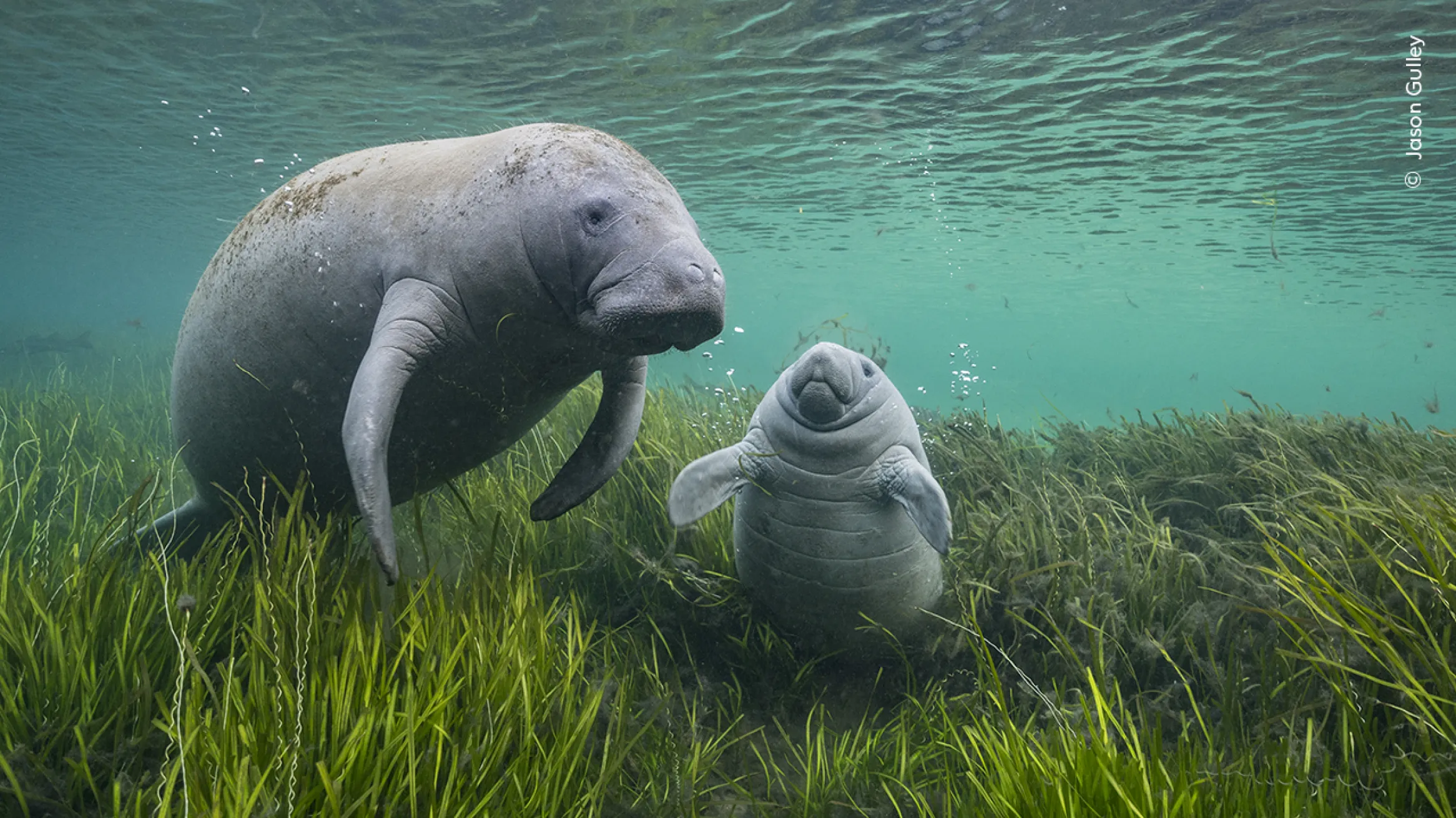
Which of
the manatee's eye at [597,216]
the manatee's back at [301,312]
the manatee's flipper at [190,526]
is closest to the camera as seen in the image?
the manatee's eye at [597,216]

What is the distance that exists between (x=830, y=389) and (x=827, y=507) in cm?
63

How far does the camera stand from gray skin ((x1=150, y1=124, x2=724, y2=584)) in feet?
8.73

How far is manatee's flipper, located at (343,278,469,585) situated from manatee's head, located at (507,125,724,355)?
0.43 meters

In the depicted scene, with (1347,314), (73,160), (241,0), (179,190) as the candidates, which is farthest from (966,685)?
(1347,314)

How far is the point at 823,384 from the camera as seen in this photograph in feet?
13.3

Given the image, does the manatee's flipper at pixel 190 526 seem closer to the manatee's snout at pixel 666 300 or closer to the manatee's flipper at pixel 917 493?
the manatee's snout at pixel 666 300

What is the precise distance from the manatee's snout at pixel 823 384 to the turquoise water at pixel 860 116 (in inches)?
140

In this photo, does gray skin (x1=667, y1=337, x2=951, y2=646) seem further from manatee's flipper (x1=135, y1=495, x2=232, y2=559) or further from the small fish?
the small fish

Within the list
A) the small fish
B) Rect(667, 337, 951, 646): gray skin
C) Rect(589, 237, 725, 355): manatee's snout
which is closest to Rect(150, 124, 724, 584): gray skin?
Rect(589, 237, 725, 355): manatee's snout

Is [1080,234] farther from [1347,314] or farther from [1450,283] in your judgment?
[1347,314]

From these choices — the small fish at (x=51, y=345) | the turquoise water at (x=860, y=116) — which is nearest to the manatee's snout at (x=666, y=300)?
the turquoise water at (x=860, y=116)

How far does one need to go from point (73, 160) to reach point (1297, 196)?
35496 millimetres

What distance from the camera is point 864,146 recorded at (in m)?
18.0

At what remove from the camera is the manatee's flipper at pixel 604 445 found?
3469mm
